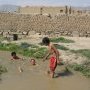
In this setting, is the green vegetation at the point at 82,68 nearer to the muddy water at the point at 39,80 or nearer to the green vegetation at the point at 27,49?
the muddy water at the point at 39,80

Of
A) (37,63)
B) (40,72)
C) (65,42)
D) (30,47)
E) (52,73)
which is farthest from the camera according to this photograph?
(65,42)

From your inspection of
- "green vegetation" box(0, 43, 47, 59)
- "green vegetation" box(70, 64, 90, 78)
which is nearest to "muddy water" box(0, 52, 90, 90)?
"green vegetation" box(70, 64, 90, 78)

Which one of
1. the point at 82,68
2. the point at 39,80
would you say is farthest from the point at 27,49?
the point at 39,80

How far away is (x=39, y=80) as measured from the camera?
10828mm

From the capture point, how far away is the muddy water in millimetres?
10062

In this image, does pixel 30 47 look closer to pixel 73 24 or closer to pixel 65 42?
pixel 65 42

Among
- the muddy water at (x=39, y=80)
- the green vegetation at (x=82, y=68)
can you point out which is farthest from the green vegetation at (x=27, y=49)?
the green vegetation at (x=82, y=68)

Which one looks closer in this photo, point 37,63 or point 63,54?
point 37,63

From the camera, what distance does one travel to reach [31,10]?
29531 mm

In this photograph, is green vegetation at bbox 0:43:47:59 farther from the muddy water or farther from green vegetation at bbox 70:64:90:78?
green vegetation at bbox 70:64:90:78

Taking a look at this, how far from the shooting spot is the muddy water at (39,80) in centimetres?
1006

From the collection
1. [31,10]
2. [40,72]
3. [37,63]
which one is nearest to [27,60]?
[37,63]

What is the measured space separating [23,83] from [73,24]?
14.5 m

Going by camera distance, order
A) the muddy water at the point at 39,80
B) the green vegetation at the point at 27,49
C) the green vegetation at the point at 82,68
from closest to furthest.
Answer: the muddy water at the point at 39,80
the green vegetation at the point at 82,68
the green vegetation at the point at 27,49
